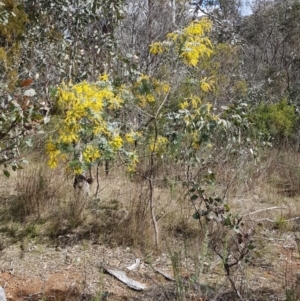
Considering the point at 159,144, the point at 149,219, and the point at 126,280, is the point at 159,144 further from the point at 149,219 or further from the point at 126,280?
the point at 126,280

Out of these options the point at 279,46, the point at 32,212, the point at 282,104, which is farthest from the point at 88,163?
the point at 279,46

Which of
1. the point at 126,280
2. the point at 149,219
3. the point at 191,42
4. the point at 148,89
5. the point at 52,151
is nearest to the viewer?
the point at 52,151

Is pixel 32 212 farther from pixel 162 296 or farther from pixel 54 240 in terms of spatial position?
pixel 162 296

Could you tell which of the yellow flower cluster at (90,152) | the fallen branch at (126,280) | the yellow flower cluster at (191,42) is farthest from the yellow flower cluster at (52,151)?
the yellow flower cluster at (191,42)

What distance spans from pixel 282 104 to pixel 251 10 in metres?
11.1

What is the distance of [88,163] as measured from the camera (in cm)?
338

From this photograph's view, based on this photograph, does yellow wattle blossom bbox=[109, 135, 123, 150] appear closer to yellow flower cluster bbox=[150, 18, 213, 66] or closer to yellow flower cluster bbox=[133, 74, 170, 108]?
yellow flower cluster bbox=[133, 74, 170, 108]

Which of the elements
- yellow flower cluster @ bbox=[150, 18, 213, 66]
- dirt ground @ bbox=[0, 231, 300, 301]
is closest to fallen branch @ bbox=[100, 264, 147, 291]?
dirt ground @ bbox=[0, 231, 300, 301]

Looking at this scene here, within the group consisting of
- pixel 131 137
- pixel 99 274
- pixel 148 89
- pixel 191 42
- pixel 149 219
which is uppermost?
pixel 191 42

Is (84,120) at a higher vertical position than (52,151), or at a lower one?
higher

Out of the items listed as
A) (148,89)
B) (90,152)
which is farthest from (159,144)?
(90,152)

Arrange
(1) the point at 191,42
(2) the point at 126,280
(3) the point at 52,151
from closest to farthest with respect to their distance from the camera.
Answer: (3) the point at 52,151 < (2) the point at 126,280 < (1) the point at 191,42

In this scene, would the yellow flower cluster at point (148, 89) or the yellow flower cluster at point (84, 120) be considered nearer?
the yellow flower cluster at point (84, 120)

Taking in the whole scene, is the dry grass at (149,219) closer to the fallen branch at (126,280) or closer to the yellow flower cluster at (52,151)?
the fallen branch at (126,280)
